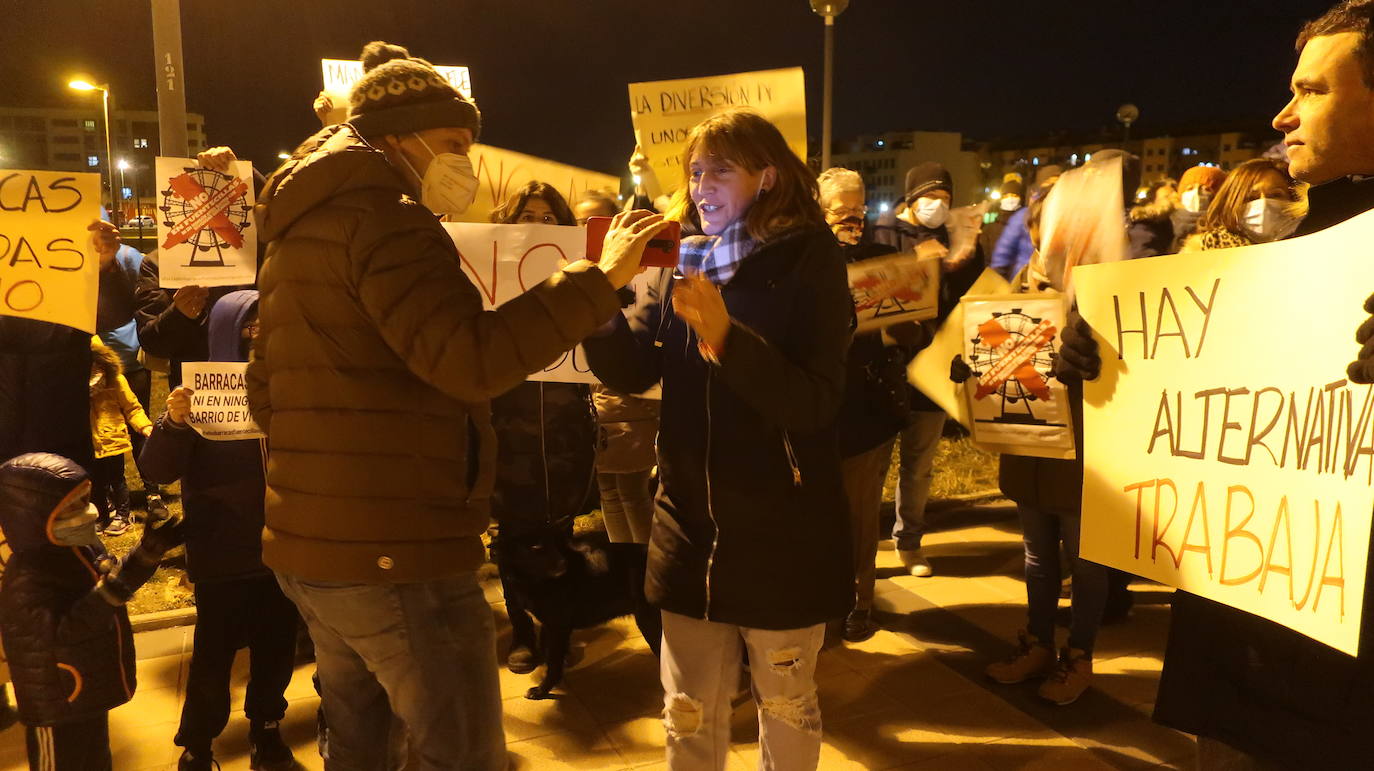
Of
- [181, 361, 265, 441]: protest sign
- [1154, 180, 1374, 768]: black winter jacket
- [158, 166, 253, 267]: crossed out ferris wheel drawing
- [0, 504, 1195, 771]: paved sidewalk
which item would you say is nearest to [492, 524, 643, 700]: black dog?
[0, 504, 1195, 771]: paved sidewalk

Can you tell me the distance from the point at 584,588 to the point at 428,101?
2479 millimetres

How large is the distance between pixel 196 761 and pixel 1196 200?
6103 mm

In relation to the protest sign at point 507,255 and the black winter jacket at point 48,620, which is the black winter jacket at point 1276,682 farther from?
the black winter jacket at point 48,620

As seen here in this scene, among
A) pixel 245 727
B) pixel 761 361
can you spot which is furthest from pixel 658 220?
pixel 245 727

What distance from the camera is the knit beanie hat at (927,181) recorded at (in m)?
5.41

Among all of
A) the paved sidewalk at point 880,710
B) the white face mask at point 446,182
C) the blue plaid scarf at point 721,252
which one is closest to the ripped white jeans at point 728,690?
the blue plaid scarf at point 721,252

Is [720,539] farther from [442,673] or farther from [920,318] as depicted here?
[920,318]

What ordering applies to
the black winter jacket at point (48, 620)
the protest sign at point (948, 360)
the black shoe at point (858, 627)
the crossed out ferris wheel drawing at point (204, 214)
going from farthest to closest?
the black shoe at point (858, 627)
the protest sign at point (948, 360)
the crossed out ferris wheel drawing at point (204, 214)
the black winter jacket at point (48, 620)

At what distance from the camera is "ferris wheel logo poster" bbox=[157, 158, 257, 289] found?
3.31 metres

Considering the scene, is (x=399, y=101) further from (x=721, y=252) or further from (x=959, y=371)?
(x=959, y=371)

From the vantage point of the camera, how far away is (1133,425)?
2.08m

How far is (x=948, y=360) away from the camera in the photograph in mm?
3746

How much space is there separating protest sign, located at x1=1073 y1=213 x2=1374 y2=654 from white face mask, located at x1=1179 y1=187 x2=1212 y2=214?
14.3ft

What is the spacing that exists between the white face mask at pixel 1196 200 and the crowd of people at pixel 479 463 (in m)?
2.34
